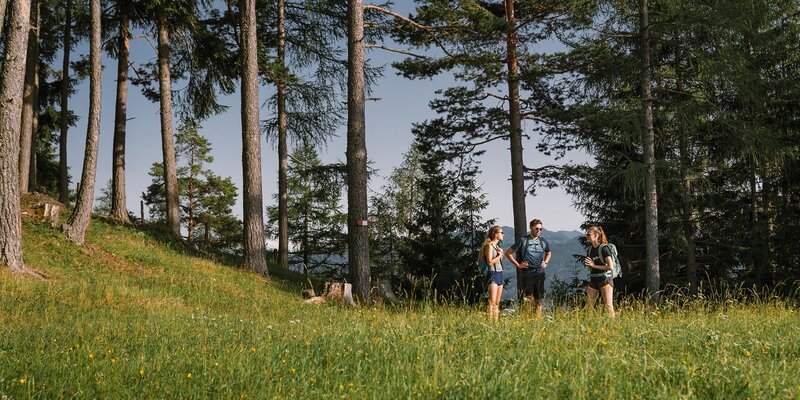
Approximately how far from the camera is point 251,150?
51.5 feet

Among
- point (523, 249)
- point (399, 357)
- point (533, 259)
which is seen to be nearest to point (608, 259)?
point (533, 259)

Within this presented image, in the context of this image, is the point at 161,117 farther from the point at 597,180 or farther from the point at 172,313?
the point at 597,180

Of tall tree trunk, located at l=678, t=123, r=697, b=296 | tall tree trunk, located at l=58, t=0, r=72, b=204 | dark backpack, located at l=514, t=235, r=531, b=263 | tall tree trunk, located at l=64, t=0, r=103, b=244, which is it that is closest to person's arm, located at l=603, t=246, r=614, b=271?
dark backpack, located at l=514, t=235, r=531, b=263

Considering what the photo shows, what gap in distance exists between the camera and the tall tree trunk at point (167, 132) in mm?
18766

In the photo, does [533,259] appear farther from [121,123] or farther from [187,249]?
[121,123]

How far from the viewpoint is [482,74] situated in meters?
17.7

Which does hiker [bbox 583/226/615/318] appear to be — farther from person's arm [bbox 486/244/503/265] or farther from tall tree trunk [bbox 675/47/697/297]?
tall tree trunk [bbox 675/47/697/297]

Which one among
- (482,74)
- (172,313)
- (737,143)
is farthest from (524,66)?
(172,313)

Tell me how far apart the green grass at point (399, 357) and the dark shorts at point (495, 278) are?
5.89 ft

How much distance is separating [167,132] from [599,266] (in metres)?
14.1

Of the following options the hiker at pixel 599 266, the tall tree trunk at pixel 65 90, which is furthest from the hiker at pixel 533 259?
the tall tree trunk at pixel 65 90

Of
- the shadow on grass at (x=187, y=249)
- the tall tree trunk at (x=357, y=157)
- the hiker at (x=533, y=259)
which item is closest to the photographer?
the hiker at (x=533, y=259)

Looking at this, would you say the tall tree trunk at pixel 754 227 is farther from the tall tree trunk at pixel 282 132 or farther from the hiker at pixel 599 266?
the tall tree trunk at pixel 282 132

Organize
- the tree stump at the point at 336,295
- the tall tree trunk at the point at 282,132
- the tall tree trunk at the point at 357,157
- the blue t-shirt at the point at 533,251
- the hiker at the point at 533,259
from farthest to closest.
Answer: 1. the tall tree trunk at the point at 282,132
2. the tall tree trunk at the point at 357,157
3. the tree stump at the point at 336,295
4. the blue t-shirt at the point at 533,251
5. the hiker at the point at 533,259
